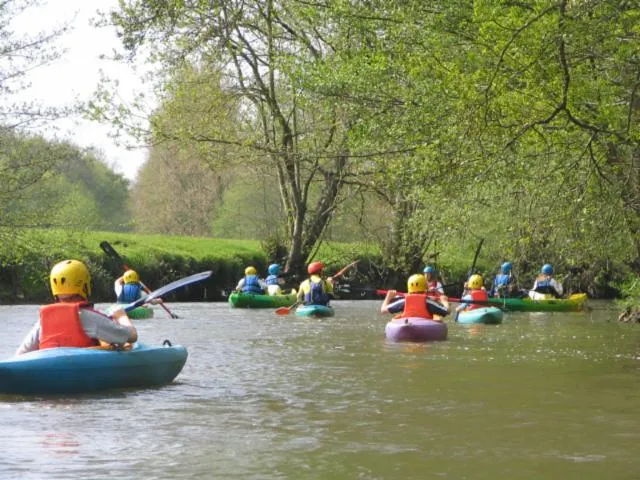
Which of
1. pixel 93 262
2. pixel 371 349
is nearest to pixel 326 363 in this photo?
pixel 371 349

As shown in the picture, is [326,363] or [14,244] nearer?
[326,363]

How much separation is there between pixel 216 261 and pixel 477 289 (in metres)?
11.9

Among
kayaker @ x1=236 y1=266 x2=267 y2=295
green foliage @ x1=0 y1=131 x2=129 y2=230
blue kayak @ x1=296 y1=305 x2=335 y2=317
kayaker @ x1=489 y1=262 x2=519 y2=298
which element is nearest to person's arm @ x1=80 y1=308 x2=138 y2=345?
green foliage @ x1=0 y1=131 x2=129 y2=230

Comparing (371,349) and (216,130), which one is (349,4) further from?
(216,130)

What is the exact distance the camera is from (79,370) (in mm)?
9109

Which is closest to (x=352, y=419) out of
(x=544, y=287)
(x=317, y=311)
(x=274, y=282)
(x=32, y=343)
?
(x=32, y=343)

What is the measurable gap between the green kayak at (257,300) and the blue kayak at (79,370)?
14.7 metres

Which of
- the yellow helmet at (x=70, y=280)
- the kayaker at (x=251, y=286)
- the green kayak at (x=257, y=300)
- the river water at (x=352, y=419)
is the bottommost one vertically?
the river water at (x=352, y=419)

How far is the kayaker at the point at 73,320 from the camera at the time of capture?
9211 mm

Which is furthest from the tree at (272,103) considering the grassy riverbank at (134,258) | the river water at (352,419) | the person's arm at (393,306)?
the river water at (352,419)

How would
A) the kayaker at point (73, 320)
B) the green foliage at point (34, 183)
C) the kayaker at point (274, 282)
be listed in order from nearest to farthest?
A: the kayaker at point (73, 320)
the green foliage at point (34, 183)
the kayaker at point (274, 282)

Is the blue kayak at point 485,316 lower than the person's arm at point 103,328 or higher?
lower

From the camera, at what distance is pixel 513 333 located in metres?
17.7

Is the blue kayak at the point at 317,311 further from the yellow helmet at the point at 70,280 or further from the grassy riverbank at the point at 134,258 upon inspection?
the yellow helmet at the point at 70,280
